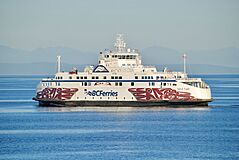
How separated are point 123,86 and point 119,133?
71.0 feet

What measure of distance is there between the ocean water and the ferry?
1150 millimetres

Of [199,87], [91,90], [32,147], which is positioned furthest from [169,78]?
[32,147]

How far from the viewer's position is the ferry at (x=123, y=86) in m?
85.6

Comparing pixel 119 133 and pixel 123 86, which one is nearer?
pixel 119 133

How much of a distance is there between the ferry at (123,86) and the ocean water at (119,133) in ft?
3.77

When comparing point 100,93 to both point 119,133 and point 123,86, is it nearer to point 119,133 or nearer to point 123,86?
point 123,86

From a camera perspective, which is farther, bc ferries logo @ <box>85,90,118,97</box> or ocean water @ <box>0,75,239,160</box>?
bc ferries logo @ <box>85,90,118,97</box>

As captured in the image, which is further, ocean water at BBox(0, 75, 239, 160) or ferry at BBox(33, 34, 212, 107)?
ferry at BBox(33, 34, 212, 107)

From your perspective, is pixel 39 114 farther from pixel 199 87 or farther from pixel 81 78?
pixel 199 87

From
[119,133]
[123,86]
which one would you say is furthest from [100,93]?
[119,133]

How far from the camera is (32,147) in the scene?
5675cm

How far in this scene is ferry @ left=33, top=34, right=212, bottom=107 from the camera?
8556 centimetres

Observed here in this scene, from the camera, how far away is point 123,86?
86.6 meters

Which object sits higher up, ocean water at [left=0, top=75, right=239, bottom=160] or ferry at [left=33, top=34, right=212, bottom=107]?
ferry at [left=33, top=34, right=212, bottom=107]
